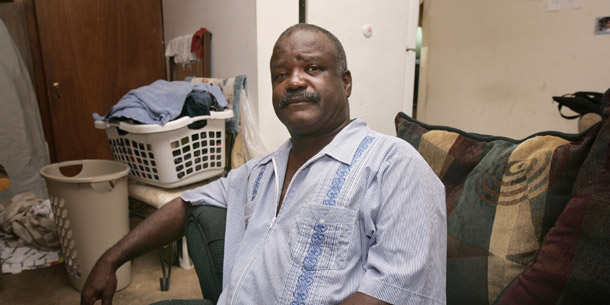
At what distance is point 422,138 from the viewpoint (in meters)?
1.14

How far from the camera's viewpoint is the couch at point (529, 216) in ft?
2.17

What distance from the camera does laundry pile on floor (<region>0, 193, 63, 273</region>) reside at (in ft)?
7.07

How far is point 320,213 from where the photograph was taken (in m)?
0.86

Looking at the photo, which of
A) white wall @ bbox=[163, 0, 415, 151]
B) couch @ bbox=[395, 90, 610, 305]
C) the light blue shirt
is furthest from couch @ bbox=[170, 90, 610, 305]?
white wall @ bbox=[163, 0, 415, 151]

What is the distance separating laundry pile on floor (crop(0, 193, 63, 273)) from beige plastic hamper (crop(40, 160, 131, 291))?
48 centimetres

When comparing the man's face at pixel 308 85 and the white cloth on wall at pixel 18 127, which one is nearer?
the man's face at pixel 308 85

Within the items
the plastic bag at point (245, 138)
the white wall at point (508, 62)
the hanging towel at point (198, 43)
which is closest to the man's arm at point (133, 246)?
the plastic bag at point (245, 138)

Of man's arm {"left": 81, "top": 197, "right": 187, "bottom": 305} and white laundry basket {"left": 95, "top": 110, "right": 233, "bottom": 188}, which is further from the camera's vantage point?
white laundry basket {"left": 95, "top": 110, "right": 233, "bottom": 188}

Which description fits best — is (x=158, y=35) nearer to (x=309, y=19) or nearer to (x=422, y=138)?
(x=309, y=19)

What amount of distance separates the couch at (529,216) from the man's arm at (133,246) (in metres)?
0.80

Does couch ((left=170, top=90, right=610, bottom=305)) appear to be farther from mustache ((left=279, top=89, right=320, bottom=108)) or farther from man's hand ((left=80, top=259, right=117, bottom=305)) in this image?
mustache ((left=279, top=89, right=320, bottom=108))

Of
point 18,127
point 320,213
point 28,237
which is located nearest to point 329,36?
point 320,213

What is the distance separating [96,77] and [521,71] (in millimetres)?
3117

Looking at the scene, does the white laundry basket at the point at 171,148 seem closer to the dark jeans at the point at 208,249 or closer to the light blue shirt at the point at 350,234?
the dark jeans at the point at 208,249
